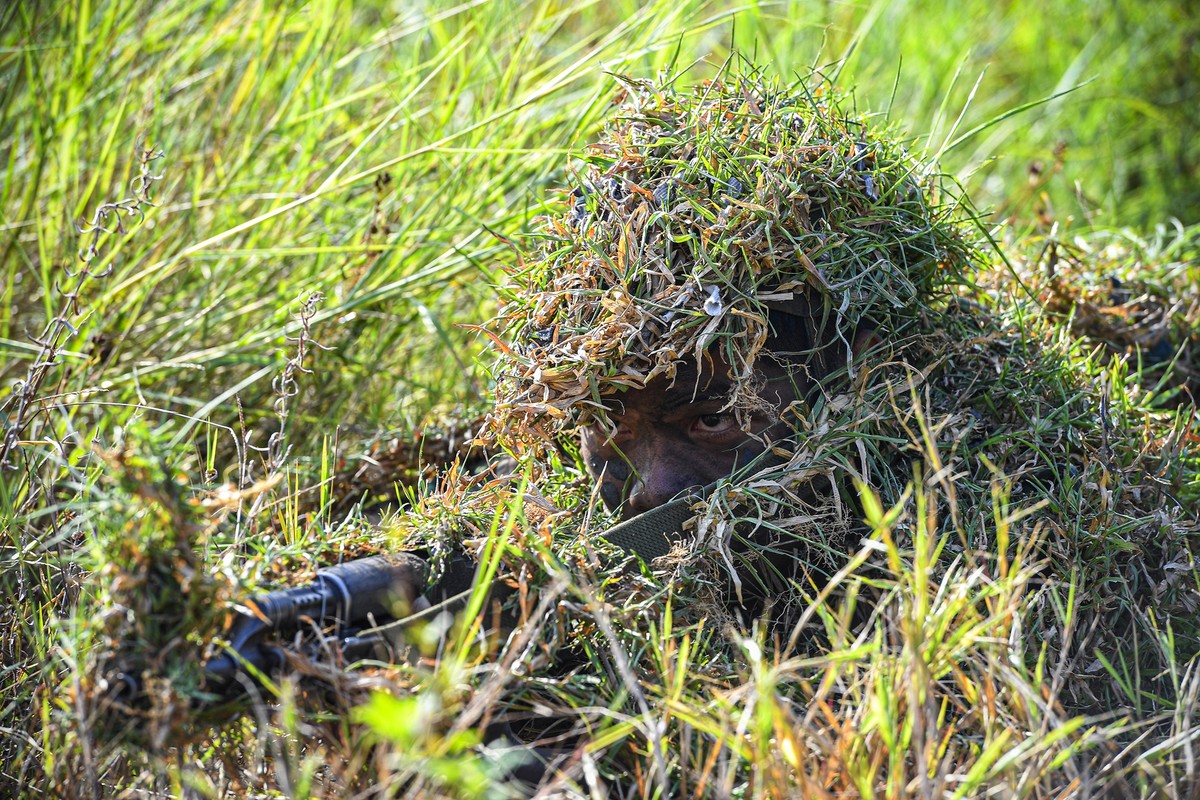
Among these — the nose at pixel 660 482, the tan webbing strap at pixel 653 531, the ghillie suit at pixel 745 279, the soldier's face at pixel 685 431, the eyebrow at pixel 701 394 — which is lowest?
the tan webbing strap at pixel 653 531

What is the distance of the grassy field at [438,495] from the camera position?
45.1 inches

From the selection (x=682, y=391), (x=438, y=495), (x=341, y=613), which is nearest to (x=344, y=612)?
(x=341, y=613)

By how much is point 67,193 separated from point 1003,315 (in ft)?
7.20

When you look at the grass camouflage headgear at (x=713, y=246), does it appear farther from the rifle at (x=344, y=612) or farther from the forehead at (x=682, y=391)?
the rifle at (x=344, y=612)

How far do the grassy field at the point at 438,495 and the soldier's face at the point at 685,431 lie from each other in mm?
127

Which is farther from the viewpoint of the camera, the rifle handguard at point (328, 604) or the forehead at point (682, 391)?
the forehead at point (682, 391)

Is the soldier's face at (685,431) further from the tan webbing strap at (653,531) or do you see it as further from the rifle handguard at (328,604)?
the rifle handguard at (328,604)

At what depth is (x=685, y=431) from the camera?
1.57 m

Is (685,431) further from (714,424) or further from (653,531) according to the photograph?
(653,531)

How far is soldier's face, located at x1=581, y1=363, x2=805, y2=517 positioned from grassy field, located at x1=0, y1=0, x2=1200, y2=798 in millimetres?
127

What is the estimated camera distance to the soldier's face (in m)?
1.53

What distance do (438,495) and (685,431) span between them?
14.9 inches

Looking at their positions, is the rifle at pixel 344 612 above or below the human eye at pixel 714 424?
below

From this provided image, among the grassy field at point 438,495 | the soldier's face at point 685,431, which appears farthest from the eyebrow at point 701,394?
the grassy field at point 438,495
